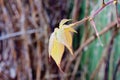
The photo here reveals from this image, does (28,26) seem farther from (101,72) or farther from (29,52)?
(101,72)

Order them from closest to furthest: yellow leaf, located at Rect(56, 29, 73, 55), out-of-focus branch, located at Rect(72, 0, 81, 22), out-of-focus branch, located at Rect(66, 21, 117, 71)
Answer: yellow leaf, located at Rect(56, 29, 73, 55)
out-of-focus branch, located at Rect(66, 21, 117, 71)
out-of-focus branch, located at Rect(72, 0, 81, 22)

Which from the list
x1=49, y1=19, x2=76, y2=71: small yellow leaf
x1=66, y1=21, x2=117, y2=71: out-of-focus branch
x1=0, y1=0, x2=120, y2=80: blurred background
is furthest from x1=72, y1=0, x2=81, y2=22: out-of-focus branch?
x1=49, y1=19, x2=76, y2=71: small yellow leaf

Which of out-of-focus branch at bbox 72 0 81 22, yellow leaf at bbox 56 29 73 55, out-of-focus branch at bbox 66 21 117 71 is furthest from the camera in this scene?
out-of-focus branch at bbox 72 0 81 22


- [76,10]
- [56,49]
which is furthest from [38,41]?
[56,49]

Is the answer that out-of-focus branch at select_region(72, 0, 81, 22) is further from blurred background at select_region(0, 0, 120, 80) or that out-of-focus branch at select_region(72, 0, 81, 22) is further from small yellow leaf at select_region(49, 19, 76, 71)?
small yellow leaf at select_region(49, 19, 76, 71)

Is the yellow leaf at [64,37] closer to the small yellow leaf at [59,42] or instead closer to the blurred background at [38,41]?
the small yellow leaf at [59,42]

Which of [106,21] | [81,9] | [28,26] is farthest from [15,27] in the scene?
[106,21]

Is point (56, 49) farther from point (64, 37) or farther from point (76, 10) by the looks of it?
point (76, 10)

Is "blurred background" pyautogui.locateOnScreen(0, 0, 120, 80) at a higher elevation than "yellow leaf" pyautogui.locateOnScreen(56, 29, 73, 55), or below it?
below
